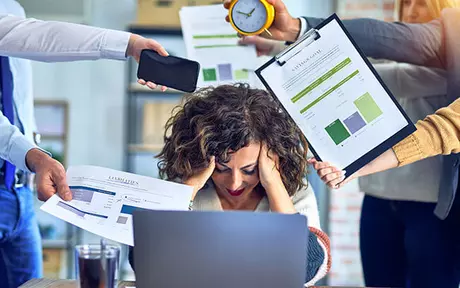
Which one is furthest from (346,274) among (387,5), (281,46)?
(281,46)

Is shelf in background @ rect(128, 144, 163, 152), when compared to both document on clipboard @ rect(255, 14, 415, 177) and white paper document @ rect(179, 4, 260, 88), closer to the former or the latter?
white paper document @ rect(179, 4, 260, 88)

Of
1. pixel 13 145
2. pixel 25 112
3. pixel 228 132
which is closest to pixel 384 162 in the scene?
pixel 228 132

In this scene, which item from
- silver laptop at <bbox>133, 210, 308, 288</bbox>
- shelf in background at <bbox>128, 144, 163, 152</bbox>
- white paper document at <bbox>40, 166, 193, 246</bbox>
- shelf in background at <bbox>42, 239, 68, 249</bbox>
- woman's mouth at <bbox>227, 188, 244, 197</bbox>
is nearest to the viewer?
silver laptop at <bbox>133, 210, 308, 288</bbox>

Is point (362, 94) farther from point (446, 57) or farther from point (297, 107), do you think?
point (446, 57)

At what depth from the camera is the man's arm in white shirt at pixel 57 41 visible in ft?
4.93

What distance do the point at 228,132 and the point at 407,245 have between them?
2.21 ft

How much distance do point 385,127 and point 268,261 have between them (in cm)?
59

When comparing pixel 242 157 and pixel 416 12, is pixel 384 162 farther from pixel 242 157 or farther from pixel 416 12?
pixel 416 12

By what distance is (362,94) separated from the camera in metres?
1.49

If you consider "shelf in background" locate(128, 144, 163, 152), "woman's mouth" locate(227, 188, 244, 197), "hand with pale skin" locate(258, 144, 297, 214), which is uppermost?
"hand with pale skin" locate(258, 144, 297, 214)

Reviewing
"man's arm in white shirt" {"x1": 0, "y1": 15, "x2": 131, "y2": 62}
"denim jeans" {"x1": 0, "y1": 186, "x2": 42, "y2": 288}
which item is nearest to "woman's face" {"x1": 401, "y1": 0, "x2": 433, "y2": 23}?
"man's arm in white shirt" {"x1": 0, "y1": 15, "x2": 131, "y2": 62}

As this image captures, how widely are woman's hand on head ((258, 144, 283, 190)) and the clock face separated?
0.32 meters

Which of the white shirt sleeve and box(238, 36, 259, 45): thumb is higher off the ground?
box(238, 36, 259, 45): thumb

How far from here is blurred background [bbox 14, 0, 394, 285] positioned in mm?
4027
